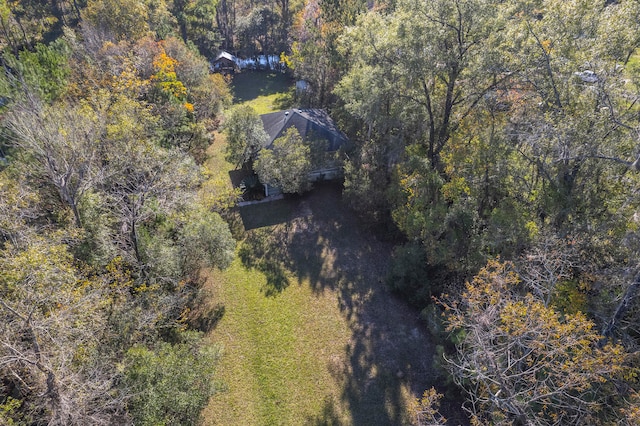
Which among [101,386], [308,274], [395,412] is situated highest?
[101,386]

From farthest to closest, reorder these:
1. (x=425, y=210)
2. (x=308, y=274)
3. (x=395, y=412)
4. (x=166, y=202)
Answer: (x=308, y=274)
(x=425, y=210)
(x=166, y=202)
(x=395, y=412)

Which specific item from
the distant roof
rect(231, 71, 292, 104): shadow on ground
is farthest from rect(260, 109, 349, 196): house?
rect(231, 71, 292, 104): shadow on ground

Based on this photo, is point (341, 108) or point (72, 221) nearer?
point (72, 221)

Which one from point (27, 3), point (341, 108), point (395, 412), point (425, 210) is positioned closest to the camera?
point (395, 412)

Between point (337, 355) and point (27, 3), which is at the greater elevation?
point (27, 3)

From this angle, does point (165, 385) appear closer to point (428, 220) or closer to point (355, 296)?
point (355, 296)

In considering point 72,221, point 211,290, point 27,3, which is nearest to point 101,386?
point 72,221

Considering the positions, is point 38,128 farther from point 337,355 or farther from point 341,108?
point 341,108
